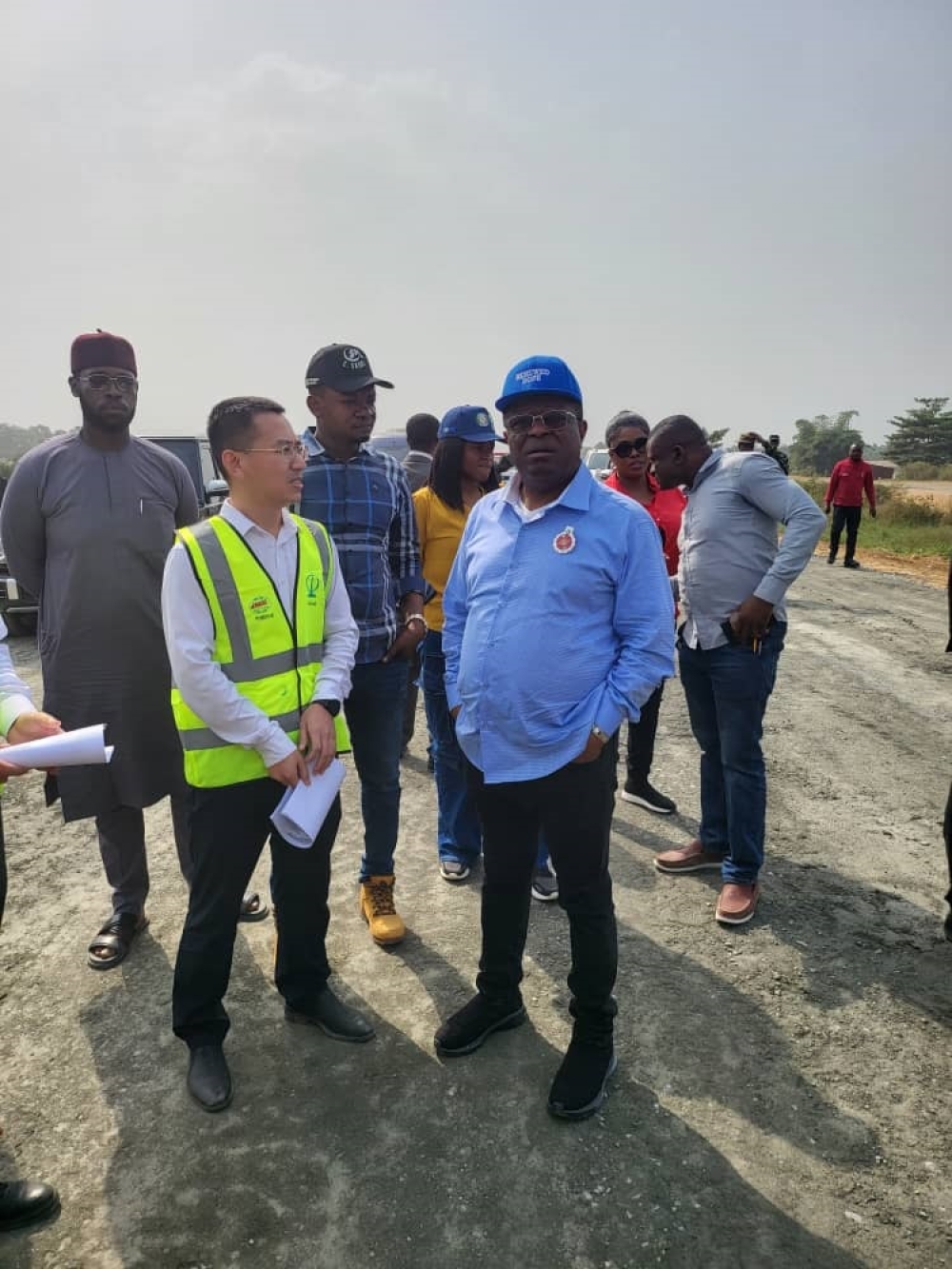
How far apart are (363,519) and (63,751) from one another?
5.09 ft

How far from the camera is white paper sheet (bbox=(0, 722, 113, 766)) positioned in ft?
6.14

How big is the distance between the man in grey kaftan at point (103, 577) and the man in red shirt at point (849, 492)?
1232 cm

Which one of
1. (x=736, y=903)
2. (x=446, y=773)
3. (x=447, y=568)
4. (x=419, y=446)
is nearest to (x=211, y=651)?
(x=447, y=568)

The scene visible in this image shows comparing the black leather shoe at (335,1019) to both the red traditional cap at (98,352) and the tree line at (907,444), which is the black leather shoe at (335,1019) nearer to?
the red traditional cap at (98,352)

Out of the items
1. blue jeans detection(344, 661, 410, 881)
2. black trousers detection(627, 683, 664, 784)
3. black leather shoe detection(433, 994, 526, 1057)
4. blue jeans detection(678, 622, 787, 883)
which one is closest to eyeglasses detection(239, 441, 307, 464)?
blue jeans detection(344, 661, 410, 881)

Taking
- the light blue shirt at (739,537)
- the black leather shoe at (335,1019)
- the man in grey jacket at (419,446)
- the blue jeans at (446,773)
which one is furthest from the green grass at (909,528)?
the black leather shoe at (335,1019)

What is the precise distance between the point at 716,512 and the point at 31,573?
2.94m

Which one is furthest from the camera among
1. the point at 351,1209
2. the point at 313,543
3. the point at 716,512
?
the point at 716,512

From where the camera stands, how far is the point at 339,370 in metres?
2.98

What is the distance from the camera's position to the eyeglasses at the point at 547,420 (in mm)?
2371

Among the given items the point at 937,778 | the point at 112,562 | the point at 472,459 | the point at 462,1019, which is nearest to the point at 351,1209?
the point at 462,1019

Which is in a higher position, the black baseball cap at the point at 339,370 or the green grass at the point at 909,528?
the black baseball cap at the point at 339,370

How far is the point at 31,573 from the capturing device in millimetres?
3199

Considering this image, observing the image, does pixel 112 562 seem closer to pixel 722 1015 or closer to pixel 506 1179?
pixel 506 1179
